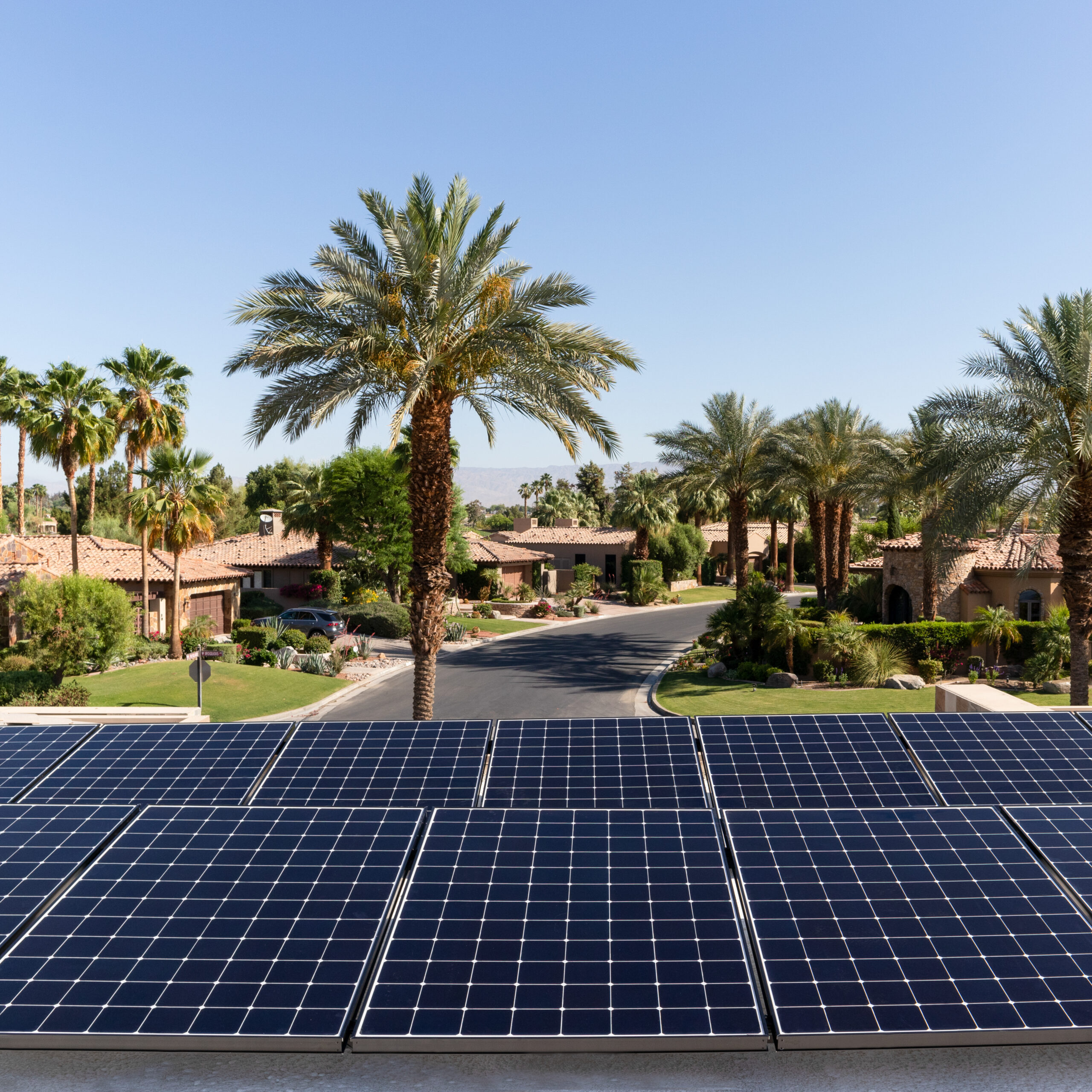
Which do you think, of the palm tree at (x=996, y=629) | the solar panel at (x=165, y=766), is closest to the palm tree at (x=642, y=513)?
the palm tree at (x=996, y=629)

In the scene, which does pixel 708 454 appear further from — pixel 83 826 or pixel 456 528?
pixel 83 826

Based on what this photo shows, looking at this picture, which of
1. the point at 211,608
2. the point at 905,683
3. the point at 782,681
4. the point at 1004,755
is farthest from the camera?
the point at 211,608

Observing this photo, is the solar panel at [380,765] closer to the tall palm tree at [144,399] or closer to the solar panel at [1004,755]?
the solar panel at [1004,755]

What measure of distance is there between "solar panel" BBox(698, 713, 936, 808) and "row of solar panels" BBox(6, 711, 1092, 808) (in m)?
0.01

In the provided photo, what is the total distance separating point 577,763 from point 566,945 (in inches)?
105

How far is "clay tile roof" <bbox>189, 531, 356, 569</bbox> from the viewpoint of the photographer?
55.0 metres

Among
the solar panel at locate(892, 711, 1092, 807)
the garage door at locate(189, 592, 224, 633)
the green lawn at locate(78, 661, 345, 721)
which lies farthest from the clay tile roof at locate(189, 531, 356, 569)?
the solar panel at locate(892, 711, 1092, 807)

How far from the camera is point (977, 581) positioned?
125 feet

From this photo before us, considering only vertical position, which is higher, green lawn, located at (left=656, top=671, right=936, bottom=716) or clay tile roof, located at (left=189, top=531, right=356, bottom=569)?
clay tile roof, located at (left=189, top=531, right=356, bottom=569)

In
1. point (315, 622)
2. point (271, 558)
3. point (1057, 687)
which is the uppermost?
point (271, 558)

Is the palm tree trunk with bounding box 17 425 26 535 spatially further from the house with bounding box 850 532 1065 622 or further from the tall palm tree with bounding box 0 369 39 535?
the house with bounding box 850 532 1065 622

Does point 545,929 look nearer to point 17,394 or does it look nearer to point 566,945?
point 566,945

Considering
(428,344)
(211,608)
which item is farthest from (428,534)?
(211,608)

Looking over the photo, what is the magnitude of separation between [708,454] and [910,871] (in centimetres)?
3951
